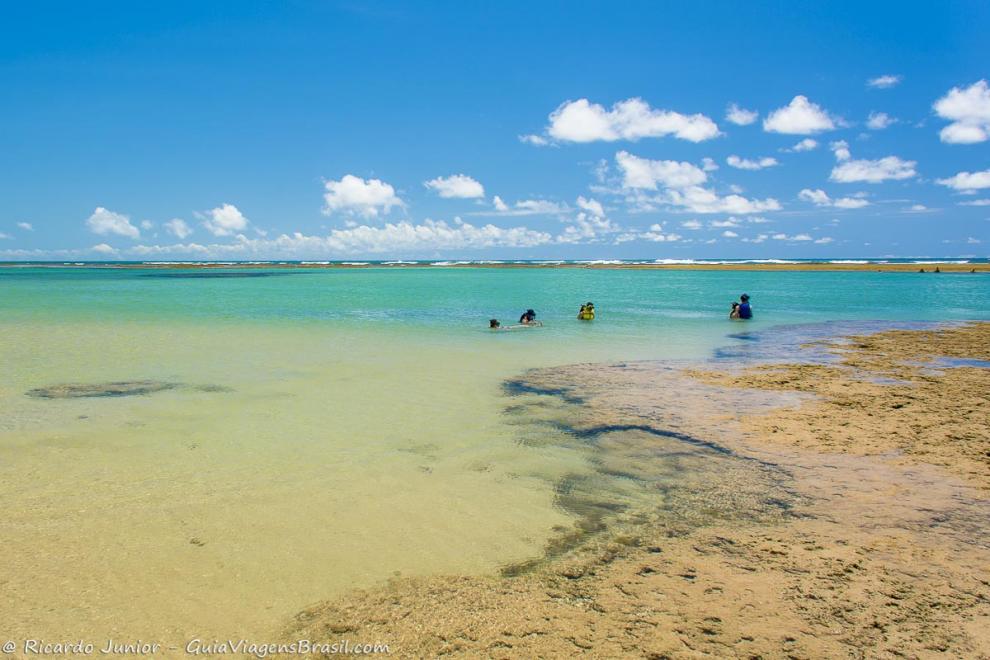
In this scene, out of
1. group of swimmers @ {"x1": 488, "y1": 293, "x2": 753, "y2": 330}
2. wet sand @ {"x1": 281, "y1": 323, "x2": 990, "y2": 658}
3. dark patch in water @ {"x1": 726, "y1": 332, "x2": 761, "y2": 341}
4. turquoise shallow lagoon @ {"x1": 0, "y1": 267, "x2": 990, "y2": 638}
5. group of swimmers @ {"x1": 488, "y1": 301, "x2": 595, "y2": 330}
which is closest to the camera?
wet sand @ {"x1": 281, "y1": 323, "x2": 990, "y2": 658}

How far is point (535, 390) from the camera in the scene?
477 inches

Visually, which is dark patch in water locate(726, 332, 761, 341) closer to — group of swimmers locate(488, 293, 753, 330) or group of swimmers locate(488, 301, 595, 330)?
group of swimmers locate(488, 293, 753, 330)

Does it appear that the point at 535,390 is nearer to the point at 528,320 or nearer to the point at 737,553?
the point at 737,553

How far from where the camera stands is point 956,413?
1011 centimetres

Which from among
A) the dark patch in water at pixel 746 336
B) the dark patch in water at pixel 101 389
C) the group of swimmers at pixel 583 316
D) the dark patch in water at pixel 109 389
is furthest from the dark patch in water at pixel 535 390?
the dark patch in water at pixel 746 336

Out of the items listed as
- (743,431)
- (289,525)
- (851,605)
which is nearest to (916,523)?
(851,605)

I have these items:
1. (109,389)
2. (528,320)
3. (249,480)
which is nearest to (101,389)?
(109,389)

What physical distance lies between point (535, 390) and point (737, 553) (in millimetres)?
7048

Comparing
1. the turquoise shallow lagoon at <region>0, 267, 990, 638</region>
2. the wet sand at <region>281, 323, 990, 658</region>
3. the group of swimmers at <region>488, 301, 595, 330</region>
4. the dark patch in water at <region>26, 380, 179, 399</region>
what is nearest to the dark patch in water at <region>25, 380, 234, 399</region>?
the dark patch in water at <region>26, 380, 179, 399</region>

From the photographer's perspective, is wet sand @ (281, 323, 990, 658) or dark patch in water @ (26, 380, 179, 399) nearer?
wet sand @ (281, 323, 990, 658)

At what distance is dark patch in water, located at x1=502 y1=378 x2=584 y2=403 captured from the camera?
37.5ft

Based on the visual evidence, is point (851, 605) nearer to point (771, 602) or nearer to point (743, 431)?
point (771, 602)

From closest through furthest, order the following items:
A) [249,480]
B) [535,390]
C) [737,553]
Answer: [737,553] < [249,480] < [535,390]

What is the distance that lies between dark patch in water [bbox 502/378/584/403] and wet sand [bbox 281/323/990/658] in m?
0.97
